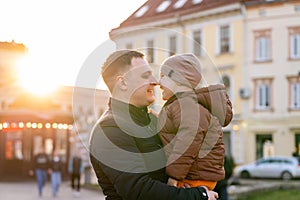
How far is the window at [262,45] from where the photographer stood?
1388 inches

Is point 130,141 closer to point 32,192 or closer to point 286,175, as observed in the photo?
point 32,192

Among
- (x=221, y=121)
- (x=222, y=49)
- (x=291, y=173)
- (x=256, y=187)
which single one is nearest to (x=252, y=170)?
(x=291, y=173)

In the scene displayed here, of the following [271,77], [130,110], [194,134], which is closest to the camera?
[194,134]

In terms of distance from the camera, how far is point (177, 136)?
2971 mm

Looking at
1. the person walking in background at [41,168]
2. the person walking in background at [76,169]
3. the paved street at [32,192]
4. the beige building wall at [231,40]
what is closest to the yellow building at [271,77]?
the beige building wall at [231,40]

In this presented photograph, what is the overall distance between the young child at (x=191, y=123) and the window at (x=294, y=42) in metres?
32.4

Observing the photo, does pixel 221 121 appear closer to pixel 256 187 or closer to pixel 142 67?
pixel 142 67

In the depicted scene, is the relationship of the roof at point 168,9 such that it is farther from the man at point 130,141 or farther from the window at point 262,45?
the man at point 130,141

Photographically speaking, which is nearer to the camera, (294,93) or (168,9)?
(294,93)

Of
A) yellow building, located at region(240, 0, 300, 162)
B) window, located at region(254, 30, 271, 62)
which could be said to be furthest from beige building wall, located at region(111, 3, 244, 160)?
window, located at region(254, 30, 271, 62)

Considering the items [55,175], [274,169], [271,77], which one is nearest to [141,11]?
[271,77]

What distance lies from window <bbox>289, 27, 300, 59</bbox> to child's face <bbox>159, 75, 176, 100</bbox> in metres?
32.5

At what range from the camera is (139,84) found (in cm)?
310

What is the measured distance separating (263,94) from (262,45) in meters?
2.53
